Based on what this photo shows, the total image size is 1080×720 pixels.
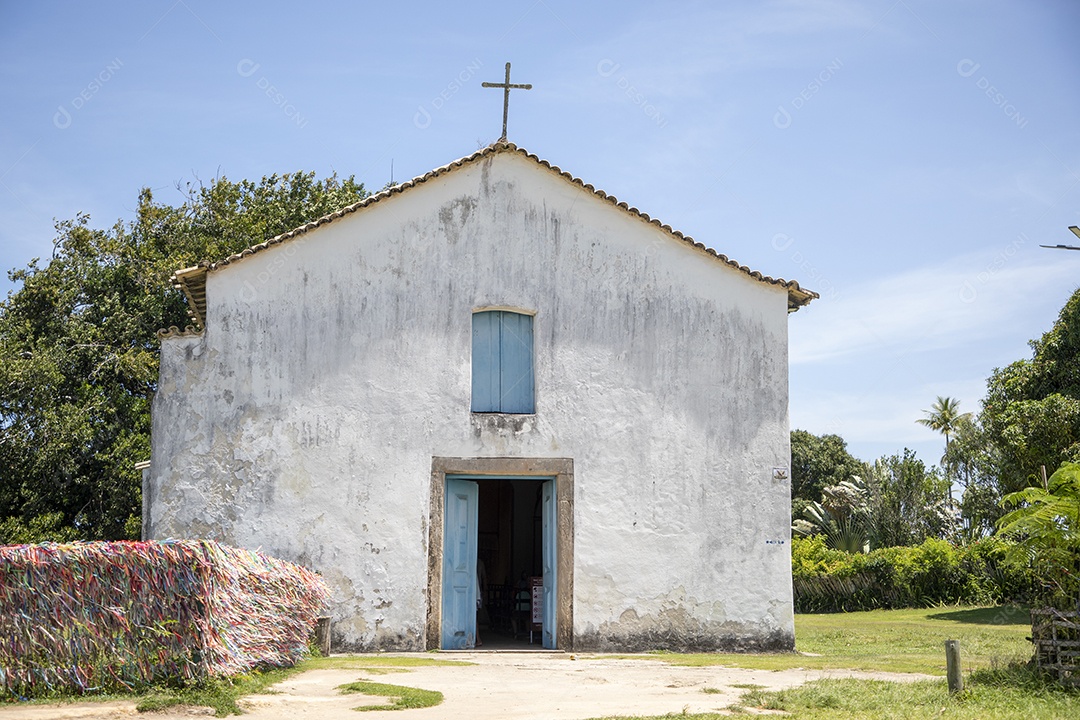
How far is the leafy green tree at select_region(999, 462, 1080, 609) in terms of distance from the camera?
10.2 metres

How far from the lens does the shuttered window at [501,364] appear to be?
613 inches

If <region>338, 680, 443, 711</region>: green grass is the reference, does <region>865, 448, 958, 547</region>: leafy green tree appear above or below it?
above

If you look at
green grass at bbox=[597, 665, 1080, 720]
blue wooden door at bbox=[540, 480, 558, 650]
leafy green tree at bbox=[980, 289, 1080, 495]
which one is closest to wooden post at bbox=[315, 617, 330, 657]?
A: blue wooden door at bbox=[540, 480, 558, 650]

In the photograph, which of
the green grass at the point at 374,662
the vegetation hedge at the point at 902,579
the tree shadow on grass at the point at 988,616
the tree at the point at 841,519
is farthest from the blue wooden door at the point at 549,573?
the tree at the point at 841,519

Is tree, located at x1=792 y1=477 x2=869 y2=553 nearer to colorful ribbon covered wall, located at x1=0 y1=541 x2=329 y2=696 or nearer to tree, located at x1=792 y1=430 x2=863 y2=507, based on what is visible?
tree, located at x1=792 y1=430 x2=863 y2=507

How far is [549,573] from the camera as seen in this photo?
1539 cm

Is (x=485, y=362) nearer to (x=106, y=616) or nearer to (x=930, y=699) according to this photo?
(x=106, y=616)

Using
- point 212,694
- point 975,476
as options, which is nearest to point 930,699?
point 212,694

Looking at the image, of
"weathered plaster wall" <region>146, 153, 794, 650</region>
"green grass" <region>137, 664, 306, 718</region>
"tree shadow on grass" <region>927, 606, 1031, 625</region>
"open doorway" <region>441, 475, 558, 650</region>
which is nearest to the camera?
"green grass" <region>137, 664, 306, 718</region>

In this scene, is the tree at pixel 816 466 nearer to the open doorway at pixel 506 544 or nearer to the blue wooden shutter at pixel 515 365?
the open doorway at pixel 506 544

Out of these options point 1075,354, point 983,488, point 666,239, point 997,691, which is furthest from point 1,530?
point 983,488

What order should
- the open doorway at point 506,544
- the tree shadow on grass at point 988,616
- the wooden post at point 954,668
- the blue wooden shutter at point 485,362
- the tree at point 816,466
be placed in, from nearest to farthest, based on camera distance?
the wooden post at point 954,668 → the blue wooden shutter at point 485,362 → the open doorway at point 506,544 → the tree shadow on grass at point 988,616 → the tree at point 816,466

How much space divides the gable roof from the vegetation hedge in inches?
532

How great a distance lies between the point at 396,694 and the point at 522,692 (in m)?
1.31
